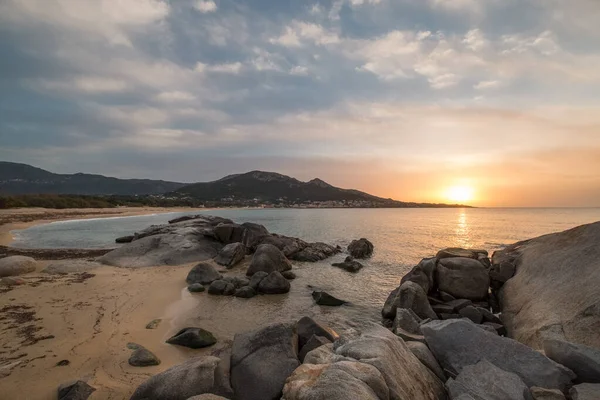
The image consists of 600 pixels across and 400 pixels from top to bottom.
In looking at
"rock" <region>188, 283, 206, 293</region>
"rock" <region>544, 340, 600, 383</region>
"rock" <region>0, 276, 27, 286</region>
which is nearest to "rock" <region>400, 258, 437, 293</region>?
"rock" <region>544, 340, 600, 383</region>

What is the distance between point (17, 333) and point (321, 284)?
49.9 ft

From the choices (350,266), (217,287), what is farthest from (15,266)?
(350,266)

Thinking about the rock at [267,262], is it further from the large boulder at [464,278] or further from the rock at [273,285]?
the large boulder at [464,278]

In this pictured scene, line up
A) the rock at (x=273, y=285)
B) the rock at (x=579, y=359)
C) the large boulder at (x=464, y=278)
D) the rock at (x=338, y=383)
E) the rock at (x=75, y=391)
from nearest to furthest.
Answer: the rock at (x=338, y=383) → the rock at (x=579, y=359) → the rock at (x=75, y=391) → the large boulder at (x=464, y=278) → the rock at (x=273, y=285)

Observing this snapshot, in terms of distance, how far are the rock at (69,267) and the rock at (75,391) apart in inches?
620

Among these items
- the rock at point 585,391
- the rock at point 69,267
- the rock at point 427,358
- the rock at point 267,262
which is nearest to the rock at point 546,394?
the rock at point 585,391

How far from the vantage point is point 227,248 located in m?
25.9

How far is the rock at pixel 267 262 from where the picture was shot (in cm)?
2139

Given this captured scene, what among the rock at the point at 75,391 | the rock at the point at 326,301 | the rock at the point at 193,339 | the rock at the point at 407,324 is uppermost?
the rock at the point at 407,324

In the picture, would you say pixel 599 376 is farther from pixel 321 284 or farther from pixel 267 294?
pixel 321 284

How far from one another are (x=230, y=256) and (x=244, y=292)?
866 centimetres

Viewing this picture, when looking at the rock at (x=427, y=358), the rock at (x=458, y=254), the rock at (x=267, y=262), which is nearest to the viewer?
the rock at (x=427, y=358)

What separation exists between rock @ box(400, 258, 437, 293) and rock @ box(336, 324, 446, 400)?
9509mm

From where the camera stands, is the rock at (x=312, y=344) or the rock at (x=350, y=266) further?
the rock at (x=350, y=266)
